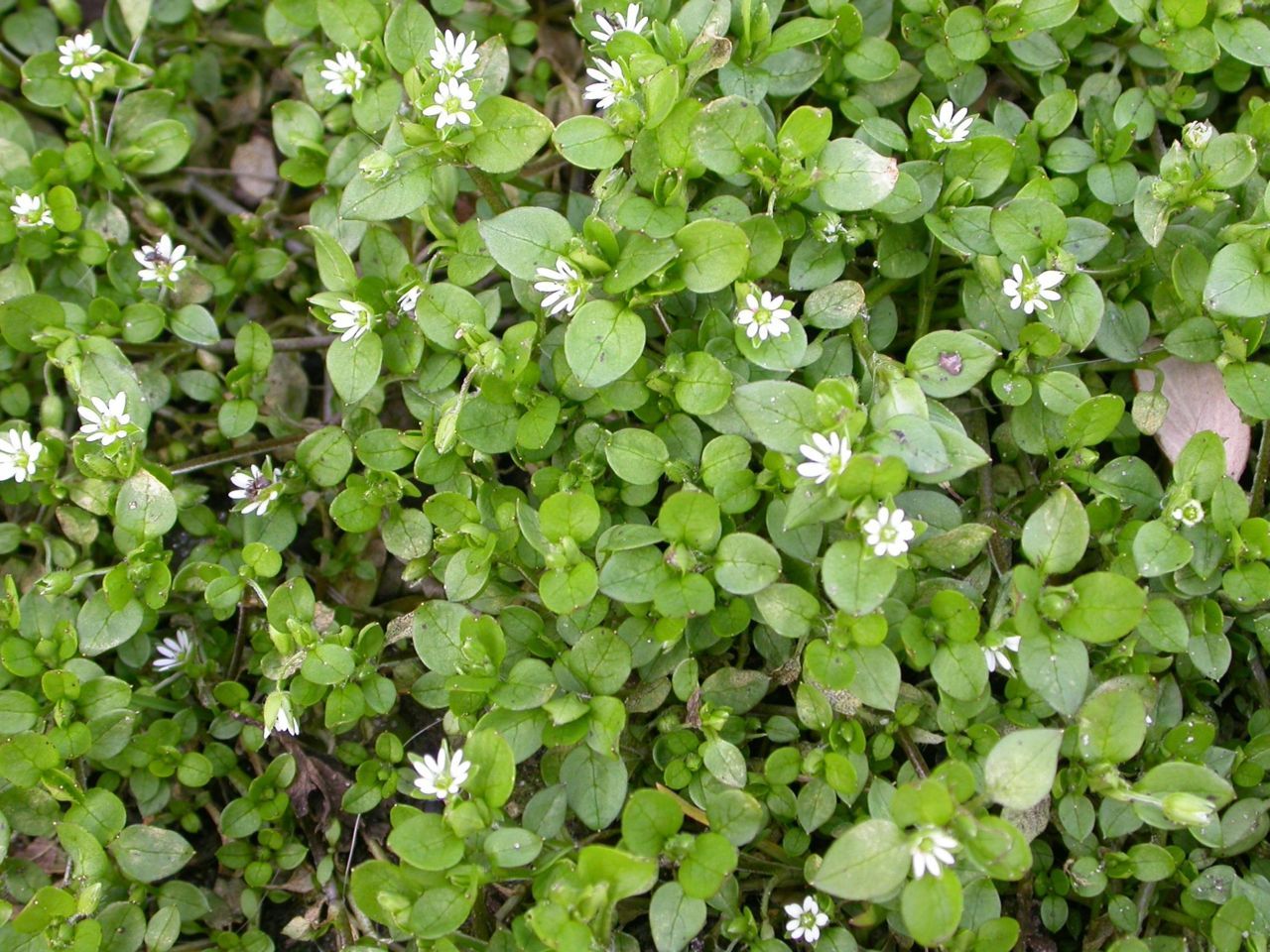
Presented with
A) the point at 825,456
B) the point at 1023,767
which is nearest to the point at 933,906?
the point at 1023,767

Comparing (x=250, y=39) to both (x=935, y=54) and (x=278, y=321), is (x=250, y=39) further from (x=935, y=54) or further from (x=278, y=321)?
(x=935, y=54)

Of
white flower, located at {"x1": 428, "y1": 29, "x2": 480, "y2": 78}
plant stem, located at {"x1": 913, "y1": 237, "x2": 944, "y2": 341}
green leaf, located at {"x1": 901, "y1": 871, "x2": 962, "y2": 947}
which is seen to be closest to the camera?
green leaf, located at {"x1": 901, "y1": 871, "x2": 962, "y2": 947}

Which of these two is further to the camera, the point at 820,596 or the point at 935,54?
the point at 935,54

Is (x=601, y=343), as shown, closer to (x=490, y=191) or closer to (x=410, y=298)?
(x=410, y=298)

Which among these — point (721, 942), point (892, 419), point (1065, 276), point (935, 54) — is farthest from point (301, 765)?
point (935, 54)

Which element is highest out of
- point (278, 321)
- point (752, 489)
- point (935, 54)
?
point (935, 54)

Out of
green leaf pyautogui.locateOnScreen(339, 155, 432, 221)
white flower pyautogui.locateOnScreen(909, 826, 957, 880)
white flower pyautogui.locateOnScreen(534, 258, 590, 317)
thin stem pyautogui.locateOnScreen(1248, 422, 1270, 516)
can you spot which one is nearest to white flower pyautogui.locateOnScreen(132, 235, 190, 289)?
green leaf pyautogui.locateOnScreen(339, 155, 432, 221)

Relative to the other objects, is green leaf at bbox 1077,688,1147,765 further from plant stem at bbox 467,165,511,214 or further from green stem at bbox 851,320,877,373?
plant stem at bbox 467,165,511,214
